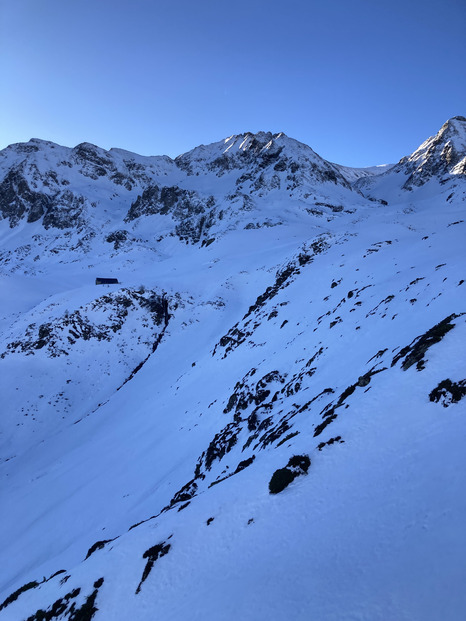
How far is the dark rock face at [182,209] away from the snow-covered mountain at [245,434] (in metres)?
22.8

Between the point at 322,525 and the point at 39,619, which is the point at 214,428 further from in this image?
the point at 322,525

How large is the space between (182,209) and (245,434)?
8989 centimetres

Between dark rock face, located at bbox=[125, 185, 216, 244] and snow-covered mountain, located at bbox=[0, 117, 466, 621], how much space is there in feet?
74.9

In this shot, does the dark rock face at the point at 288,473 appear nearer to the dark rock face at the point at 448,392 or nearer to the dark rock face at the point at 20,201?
the dark rock face at the point at 448,392

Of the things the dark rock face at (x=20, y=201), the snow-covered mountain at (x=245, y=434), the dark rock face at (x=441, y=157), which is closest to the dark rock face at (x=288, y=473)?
the snow-covered mountain at (x=245, y=434)

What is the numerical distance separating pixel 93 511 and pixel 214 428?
8.80m

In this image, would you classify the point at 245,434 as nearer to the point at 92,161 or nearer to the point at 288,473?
the point at 288,473

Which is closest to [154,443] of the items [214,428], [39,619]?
[214,428]

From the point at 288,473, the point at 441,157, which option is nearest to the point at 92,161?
the point at 441,157

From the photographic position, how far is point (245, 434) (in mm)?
18453

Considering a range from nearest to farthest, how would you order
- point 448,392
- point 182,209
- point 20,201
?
point 448,392, point 182,209, point 20,201

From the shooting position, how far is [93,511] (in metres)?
20.3

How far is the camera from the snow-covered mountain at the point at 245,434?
21.9 feet

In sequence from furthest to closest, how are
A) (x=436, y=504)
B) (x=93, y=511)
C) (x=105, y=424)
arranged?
(x=105, y=424), (x=93, y=511), (x=436, y=504)
